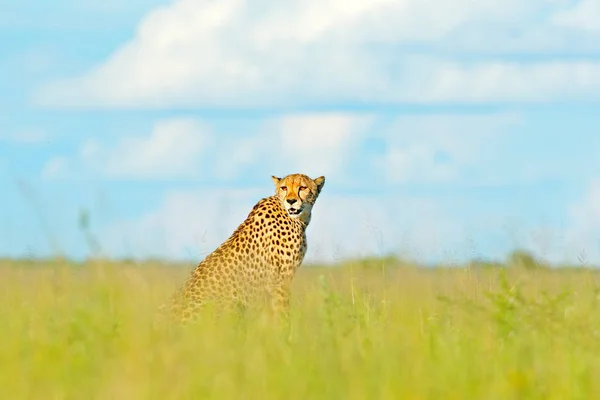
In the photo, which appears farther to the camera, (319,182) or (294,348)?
(319,182)

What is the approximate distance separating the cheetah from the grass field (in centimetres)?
70

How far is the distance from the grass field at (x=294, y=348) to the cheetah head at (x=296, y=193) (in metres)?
1.64

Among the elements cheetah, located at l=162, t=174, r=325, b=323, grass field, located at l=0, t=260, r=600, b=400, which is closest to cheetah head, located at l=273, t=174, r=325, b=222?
cheetah, located at l=162, t=174, r=325, b=323

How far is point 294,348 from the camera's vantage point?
475 cm

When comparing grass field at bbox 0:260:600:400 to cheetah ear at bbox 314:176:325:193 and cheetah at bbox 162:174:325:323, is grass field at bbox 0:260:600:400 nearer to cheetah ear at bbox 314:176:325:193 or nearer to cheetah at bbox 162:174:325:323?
cheetah at bbox 162:174:325:323

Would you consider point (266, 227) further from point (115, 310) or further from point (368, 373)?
point (368, 373)

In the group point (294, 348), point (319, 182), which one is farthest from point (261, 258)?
point (294, 348)

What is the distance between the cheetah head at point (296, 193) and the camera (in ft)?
26.9

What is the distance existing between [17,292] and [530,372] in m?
3.81

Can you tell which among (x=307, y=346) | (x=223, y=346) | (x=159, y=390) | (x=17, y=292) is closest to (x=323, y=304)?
(x=307, y=346)

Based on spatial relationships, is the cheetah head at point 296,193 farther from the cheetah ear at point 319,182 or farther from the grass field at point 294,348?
the grass field at point 294,348

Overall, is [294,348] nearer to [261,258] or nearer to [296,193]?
[261,258]

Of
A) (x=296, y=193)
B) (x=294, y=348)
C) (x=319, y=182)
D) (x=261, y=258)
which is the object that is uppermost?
(x=319, y=182)

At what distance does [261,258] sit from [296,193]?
59 centimetres
